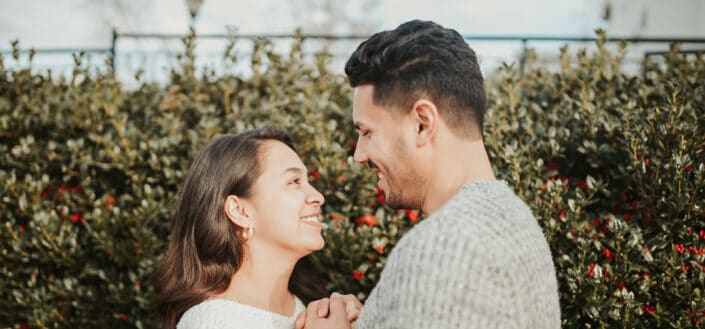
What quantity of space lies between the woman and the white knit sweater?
11mm

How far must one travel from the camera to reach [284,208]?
2.88 meters

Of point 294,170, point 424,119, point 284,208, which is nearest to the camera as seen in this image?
point 424,119

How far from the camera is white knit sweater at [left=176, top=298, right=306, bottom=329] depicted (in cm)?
266

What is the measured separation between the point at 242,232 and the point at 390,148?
4.42 ft

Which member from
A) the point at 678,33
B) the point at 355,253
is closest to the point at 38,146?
the point at 355,253

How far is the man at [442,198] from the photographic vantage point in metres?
1.46

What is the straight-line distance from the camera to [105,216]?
3.83 meters

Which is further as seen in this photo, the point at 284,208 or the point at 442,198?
the point at 284,208

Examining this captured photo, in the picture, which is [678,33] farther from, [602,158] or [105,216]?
[105,216]

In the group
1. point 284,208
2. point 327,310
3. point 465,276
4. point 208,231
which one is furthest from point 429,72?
point 208,231

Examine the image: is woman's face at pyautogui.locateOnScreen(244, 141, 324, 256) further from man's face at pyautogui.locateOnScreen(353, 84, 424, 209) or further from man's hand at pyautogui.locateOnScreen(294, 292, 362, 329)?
man's face at pyautogui.locateOnScreen(353, 84, 424, 209)

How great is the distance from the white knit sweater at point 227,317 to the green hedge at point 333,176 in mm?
721

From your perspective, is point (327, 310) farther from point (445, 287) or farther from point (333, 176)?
point (333, 176)

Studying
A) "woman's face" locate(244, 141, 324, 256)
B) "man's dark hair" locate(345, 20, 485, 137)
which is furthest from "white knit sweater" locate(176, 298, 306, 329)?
"man's dark hair" locate(345, 20, 485, 137)
